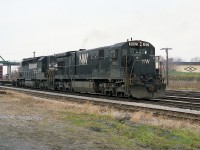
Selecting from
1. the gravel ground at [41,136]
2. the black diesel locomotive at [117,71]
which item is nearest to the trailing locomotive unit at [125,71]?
the black diesel locomotive at [117,71]

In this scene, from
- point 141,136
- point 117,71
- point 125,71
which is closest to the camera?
point 141,136

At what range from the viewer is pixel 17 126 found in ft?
36.3

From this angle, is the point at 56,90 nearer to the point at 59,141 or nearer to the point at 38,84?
the point at 38,84

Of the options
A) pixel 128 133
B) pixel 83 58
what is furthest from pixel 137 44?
pixel 128 133

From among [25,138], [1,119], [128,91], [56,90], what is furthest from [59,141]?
[56,90]

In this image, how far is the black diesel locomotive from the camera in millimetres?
22625

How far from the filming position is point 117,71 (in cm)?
2378

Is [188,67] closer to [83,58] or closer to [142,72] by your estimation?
[83,58]

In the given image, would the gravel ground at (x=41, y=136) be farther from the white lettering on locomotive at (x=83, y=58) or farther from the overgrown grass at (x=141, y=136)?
the white lettering on locomotive at (x=83, y=58)

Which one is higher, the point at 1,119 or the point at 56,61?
the point at 56,61

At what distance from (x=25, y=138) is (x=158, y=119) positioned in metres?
6.75

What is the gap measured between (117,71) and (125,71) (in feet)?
3.32

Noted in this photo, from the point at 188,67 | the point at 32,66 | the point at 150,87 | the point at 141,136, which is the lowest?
the point at 141,136

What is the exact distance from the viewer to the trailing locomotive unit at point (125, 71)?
22.6 metres
